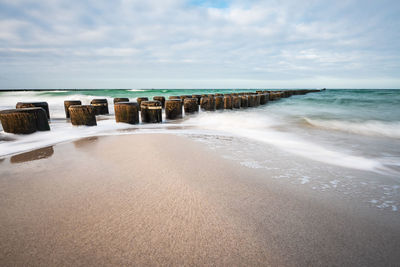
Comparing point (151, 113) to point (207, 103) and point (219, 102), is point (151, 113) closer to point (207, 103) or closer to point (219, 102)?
point (207, 103)

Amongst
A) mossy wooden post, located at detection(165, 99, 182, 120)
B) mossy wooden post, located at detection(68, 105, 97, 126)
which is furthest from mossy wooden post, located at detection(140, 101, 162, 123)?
mossy wooden post, located at detection(68, 105, 97, 126)

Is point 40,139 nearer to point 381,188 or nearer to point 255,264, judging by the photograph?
point 255,264

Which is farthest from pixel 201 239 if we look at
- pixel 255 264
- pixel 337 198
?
pixel 337 198

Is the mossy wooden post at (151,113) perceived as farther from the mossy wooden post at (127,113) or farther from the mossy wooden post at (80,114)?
the mossy wooden post at (80,114)

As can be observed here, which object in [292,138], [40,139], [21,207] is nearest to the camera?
[21,207]

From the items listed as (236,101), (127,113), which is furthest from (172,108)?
(236,101)

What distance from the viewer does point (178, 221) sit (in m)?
1.15

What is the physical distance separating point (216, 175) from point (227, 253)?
861mm

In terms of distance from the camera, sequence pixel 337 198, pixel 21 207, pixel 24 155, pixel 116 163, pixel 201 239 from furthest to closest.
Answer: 1. pixel 24 155
2. pixel 116 163
3. pixel 337 198
4. pixel 21 207
5. pixel 201 239

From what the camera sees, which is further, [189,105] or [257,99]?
[257,99]

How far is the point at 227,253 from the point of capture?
94cm

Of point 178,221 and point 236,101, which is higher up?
point 236,101

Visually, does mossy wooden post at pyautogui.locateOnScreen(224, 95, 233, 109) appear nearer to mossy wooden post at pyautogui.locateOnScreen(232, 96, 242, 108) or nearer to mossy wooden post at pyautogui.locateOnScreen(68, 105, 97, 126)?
mossy wooden post at pyautogui.locateOnScreen(232, 96, 242, 108)

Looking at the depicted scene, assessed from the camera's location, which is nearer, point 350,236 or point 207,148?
point 350,236
